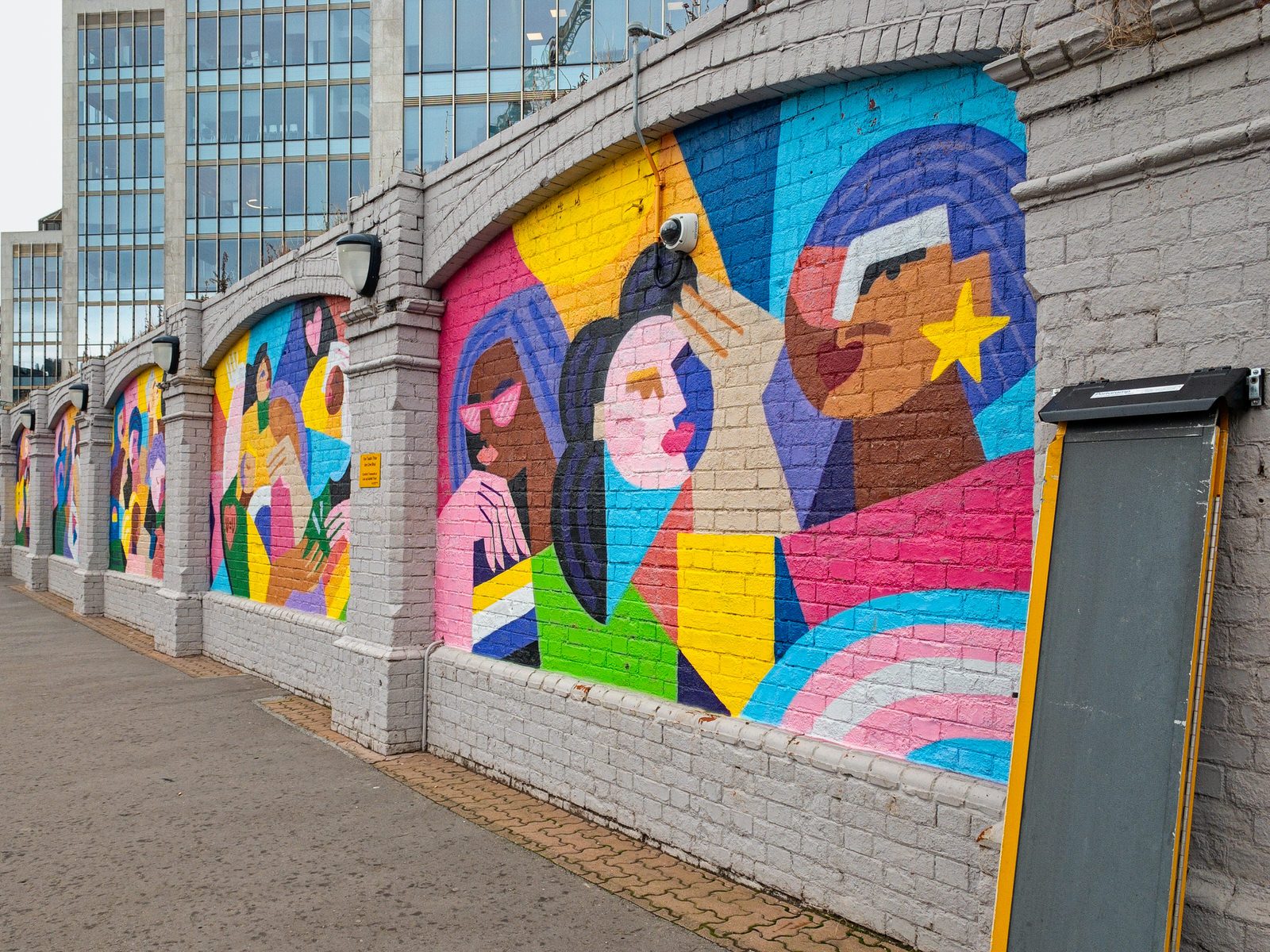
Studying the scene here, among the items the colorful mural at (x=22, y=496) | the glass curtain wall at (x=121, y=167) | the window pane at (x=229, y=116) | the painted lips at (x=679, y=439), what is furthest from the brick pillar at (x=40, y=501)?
the glass curtain wall at (x=121, y=167)

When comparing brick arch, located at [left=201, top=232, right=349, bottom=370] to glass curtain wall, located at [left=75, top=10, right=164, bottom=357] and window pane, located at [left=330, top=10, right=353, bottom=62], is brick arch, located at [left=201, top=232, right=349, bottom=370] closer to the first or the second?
window pane, located at [left=330, top=10, right=353, bottom=62]

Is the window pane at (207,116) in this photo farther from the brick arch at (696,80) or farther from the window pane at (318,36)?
the brick arch at (696,80)

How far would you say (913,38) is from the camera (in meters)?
4.20

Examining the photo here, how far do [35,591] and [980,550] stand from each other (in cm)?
2271

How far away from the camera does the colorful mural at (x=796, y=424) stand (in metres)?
4.05

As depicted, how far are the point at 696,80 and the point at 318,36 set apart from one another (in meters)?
40.7

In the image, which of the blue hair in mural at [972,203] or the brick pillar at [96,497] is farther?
the brick pillar at [96,497]

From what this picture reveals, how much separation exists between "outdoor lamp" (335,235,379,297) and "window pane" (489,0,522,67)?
92.1ft

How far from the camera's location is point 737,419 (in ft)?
16.8

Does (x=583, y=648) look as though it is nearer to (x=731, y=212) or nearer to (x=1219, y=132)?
(x=731, y=212)

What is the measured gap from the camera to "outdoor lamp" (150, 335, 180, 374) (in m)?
12.2

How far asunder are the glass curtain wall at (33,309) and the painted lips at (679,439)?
2530 inches

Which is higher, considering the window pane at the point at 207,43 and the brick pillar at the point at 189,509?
the window pane at the point at 207,43

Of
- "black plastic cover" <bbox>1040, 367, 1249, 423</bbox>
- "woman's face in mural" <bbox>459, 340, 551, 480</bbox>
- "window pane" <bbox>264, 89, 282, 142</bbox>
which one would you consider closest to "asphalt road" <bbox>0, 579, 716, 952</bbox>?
"woman's face in mural" <bbox>459, 340, 551, 480</bbox>
